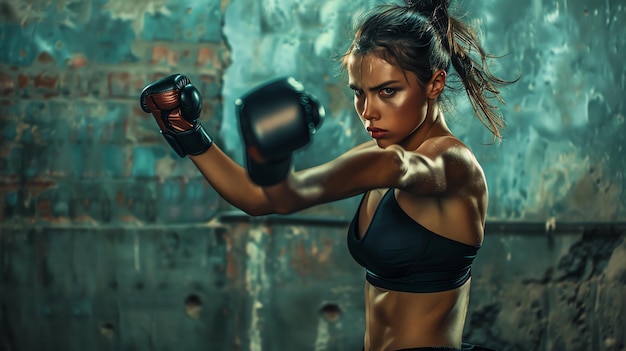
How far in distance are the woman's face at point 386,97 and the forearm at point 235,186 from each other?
0.36 m

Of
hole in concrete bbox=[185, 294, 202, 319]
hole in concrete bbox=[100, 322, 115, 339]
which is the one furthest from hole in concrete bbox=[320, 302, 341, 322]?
hole in concrete bbox=[100, 322, 115, 339]

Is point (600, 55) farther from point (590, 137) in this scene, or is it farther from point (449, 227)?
point (449, 227)

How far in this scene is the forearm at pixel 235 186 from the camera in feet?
4.89

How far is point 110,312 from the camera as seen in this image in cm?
345

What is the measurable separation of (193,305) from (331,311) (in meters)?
0.65

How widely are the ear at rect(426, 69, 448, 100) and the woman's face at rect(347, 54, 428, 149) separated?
2 centimetres

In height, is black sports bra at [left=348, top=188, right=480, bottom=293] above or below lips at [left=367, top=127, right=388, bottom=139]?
below

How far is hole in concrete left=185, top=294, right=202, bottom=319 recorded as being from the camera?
135 inches

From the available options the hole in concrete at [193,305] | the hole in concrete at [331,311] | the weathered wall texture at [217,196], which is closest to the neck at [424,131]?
the weathered wall texture at [217,196]

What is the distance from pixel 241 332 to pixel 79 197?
1001 millimetres

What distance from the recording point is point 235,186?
59.2 inches

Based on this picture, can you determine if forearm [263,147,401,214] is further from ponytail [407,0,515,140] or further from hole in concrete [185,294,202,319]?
hole in concrete [185,294,202,319]

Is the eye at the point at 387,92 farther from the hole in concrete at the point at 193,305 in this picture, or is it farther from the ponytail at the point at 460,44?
the hole in concrete at the point at 193,305

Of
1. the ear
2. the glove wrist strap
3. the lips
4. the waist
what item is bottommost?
the waist
